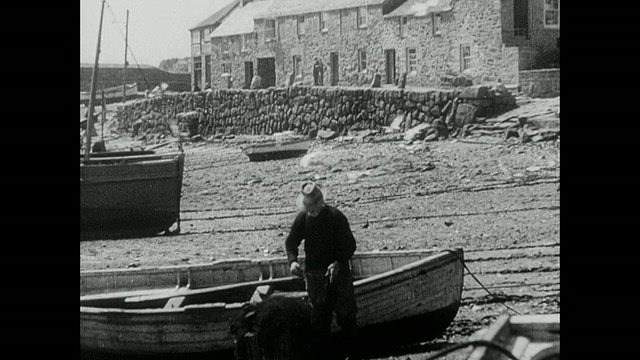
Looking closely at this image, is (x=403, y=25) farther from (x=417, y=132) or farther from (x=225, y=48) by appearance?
(x=225, y=48)

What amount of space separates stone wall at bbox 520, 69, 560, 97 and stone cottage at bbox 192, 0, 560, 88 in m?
0.35

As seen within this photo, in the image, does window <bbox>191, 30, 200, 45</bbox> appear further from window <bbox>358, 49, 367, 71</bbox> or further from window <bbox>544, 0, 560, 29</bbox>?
window <bbox>544, 0, 560, 29</bbox>

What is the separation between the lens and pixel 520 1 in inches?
363

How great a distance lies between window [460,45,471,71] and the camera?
12.4m

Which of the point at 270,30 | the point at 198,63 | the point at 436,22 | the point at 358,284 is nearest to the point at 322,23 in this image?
the point at 436,22

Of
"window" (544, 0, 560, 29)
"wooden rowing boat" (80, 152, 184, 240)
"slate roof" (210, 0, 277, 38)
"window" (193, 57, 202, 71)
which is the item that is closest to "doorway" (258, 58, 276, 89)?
"slate roof" (210, 0, 277, 38)

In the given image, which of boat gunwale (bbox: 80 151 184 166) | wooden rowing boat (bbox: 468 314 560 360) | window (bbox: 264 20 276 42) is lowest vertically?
wooden rowing boat (bbox: 468 314 560 360)

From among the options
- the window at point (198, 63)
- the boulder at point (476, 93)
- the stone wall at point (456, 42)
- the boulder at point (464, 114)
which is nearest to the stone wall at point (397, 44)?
the stone wall at point (456, 42)

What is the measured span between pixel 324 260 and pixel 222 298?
1.61 meters

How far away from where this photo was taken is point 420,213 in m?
7.67

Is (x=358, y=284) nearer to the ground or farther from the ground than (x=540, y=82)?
nearer to the ground

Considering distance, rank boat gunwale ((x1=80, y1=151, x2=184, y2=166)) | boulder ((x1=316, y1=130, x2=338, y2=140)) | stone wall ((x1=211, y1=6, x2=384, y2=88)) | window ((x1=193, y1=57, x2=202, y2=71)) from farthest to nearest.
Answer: window ((x1=193, y1=57, x2=202, y2=71)), stone wall ((x1=211, y1=6, x2=384, y2=88)), boulder ((x1=316, y1=130, x2=338, y2=140)), boat gunwale ((x1=80, y1=151, x2=184, y2=166))

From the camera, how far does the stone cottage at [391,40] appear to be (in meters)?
11.8
